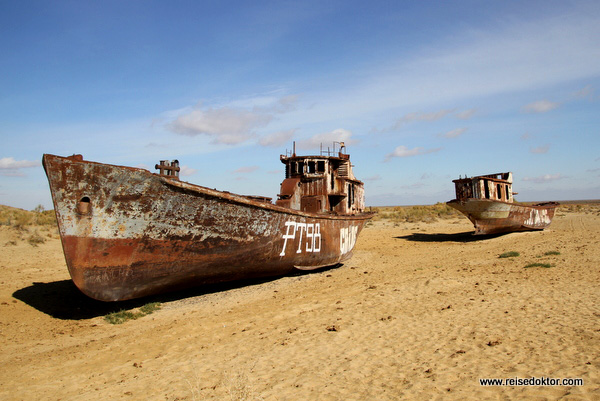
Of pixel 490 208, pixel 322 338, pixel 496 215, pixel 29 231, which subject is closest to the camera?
pixel 322 338

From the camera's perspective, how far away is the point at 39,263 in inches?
497

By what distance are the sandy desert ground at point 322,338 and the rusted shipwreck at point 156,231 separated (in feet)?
2.59

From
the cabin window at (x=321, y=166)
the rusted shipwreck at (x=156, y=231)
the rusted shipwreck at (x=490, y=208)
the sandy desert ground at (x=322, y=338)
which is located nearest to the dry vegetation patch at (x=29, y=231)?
the sandy desert ground at (x=322, y=338)

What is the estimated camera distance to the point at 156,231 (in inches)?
279

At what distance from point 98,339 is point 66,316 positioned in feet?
6.34

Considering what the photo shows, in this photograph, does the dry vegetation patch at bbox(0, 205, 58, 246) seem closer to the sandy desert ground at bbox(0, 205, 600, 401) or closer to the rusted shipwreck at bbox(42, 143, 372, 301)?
the sandy desert ground at bbox(0, 205, 600, 401)

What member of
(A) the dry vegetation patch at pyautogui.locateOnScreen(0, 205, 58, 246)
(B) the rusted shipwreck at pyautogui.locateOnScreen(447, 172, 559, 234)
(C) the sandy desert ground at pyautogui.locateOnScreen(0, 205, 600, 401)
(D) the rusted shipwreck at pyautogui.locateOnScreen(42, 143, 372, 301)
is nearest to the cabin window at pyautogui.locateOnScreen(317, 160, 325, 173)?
(D) the rusted shipwreck at pyautogui.locateOnScreen(42, 143, 372, 301)

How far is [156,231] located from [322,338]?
3822 mm

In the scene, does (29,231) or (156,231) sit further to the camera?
(29,231)

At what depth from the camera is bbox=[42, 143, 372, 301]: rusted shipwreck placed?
6.50 m

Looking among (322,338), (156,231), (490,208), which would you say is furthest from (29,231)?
(490,208)

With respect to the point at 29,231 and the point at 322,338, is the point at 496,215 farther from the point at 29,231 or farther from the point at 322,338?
the point at 29,231

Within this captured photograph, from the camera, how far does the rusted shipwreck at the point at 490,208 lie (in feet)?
59.7

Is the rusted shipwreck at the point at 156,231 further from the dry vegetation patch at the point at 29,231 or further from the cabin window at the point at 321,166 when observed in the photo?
the dry vegetation patch at the point at 29,231
